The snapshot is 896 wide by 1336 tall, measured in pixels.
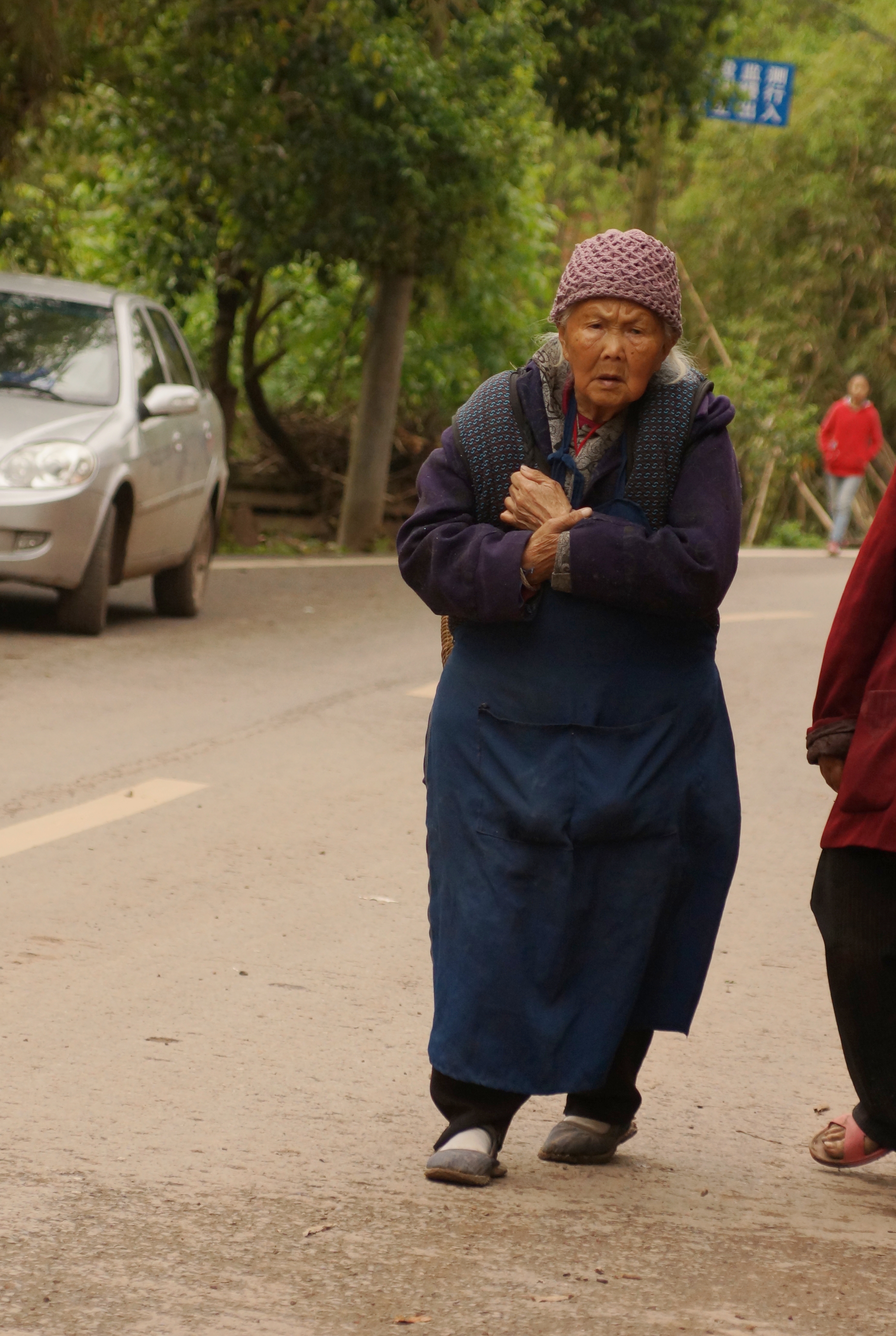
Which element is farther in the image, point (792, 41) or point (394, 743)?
point (792, 41)

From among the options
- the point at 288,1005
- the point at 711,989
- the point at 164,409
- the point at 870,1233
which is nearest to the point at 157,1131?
the point at 288,1005

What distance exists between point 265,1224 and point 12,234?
17.5 m

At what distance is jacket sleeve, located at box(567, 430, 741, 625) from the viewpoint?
366cm

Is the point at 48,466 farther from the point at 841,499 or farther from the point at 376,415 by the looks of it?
the point at 841,499

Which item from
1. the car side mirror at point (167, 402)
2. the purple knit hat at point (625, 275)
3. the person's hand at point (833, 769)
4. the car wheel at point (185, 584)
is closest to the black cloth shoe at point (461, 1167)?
the person's hand at point (833, 769)

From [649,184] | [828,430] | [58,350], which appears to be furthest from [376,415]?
[58,350]

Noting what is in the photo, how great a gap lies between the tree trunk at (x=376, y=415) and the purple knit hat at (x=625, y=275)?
56.0 feet

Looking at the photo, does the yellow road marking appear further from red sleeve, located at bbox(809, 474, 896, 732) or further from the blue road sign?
the blue road sign

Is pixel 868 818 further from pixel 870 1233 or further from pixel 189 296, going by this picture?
pixel 189 296

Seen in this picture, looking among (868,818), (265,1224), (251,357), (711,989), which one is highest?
(868,818)

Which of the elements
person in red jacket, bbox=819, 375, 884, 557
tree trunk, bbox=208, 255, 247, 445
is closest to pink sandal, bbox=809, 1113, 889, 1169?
tree trunk, bbox=208, 255, 247, 445

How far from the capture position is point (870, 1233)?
365 centimetres

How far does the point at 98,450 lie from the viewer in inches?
416

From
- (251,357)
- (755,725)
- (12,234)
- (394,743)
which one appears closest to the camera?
(394,743)
